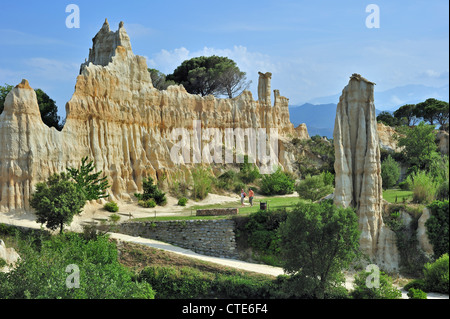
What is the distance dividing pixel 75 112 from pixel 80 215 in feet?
25.8

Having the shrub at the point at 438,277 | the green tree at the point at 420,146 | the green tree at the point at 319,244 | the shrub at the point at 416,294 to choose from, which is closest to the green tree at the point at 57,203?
the green tree at the point at 319,244

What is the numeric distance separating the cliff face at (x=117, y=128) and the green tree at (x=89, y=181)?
36.5 inches

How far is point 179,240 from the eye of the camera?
2823 cm

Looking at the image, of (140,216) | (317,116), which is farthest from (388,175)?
(317,116)

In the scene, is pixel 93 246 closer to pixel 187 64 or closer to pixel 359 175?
pixel 359 175

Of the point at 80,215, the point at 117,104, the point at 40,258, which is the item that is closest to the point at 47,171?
the point at 80,215

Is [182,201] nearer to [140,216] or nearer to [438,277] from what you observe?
[140,216]

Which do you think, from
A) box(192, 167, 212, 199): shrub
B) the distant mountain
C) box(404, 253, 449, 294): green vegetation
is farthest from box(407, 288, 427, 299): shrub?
the distant mountain

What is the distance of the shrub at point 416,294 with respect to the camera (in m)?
19.1

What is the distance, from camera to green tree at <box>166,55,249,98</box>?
58.0m

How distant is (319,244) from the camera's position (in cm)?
1970

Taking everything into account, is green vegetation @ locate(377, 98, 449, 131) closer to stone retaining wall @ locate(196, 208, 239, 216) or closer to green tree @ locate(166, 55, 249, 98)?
green tree @ locate(166, 55, 249, 98)

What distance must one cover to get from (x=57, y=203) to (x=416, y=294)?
18766 mm

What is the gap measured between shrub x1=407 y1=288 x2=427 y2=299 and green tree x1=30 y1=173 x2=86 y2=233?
1779cm
